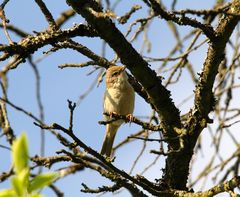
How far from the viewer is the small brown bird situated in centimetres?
567

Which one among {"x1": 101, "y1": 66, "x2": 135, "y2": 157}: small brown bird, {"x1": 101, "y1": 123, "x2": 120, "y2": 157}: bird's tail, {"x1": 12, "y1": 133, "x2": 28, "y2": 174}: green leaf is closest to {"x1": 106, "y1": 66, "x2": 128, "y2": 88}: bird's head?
{"x1": 101, "y1": 66, "x2": 135, "y2": 157}: small brown bird

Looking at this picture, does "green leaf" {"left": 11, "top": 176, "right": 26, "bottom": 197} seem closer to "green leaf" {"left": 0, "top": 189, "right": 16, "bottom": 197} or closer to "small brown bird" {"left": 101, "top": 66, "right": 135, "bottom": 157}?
"green leaf" {"left": 0, "top": 189, "right": 16, "bottom": 197}

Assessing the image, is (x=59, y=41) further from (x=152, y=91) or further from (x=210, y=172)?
(x=210, y=172)

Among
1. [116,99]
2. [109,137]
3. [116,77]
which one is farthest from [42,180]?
[109,137]

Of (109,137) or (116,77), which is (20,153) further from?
(109,137)

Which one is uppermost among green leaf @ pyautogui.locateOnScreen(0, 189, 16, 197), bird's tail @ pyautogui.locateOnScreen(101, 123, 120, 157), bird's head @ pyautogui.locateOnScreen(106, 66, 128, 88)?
bird's head @ pyautogui.locateOnScreen(106, 66, 128, 88)

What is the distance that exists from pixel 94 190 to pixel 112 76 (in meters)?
3.45

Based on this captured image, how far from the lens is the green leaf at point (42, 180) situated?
2.93ft

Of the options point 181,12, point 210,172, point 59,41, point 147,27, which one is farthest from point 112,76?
point 181,12

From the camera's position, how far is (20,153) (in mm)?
919

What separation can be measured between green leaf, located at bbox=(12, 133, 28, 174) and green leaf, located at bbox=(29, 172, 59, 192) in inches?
1.4

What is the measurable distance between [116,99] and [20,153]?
4869 millimetres

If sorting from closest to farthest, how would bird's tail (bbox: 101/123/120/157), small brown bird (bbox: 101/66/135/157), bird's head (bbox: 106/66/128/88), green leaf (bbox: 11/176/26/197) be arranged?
green leaf (bbox: 11/176/26/197)
small brown bird (bbox: 101/66/135/157)
bird's head (bbox: 106/66/128/88)
bird's tail (bbox: 101/123/120/157)

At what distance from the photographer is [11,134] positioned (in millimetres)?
3600
